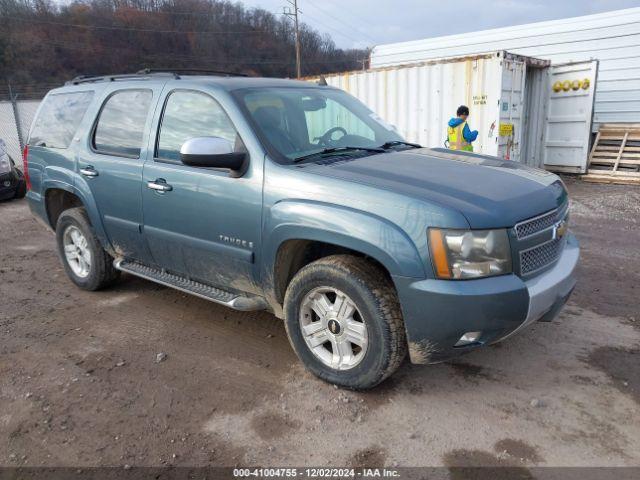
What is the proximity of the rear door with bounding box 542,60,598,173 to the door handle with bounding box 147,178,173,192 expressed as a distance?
10734mm

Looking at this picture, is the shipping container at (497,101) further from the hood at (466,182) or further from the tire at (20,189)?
the tire at (20,189)

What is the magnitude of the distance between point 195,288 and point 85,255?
1.75 m

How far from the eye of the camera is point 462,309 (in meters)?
2.70

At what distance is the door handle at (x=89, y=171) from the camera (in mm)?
4406

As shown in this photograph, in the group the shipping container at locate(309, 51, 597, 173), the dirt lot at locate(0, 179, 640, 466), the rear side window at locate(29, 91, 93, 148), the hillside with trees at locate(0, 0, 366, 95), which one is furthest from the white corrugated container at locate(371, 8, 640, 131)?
the hillside with trees at locate(0, 0, 366, 95)

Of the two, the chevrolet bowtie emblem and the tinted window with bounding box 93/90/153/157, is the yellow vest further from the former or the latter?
the tinted window with bounding box 93/90/153/157

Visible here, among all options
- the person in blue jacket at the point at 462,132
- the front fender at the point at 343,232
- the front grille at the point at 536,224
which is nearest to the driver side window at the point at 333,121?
the front fender at the point at 343,232

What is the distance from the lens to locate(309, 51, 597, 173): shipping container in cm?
983

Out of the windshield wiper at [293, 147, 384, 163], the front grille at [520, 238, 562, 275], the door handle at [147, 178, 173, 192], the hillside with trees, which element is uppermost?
the hillside with trees

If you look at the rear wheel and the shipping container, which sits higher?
the shipping container

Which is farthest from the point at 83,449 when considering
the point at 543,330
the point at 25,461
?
the point at 543,330

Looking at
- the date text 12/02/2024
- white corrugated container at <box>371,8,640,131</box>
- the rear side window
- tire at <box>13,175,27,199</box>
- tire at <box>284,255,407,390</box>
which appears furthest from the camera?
white corrugated container at <box>371,8,640,131</box>

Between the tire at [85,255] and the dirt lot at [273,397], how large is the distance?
31 cm

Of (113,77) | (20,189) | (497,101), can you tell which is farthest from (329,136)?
(20,189)
